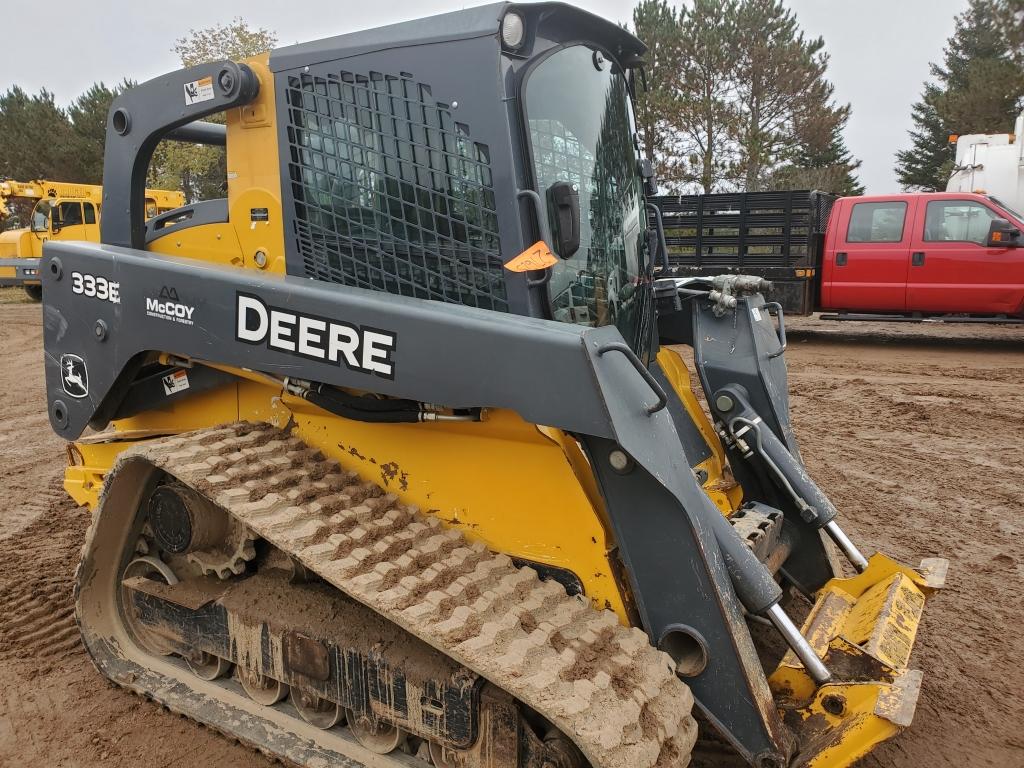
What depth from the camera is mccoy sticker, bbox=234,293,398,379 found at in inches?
90.8

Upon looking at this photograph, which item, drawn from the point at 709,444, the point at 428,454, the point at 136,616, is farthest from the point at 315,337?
the point at 709,444

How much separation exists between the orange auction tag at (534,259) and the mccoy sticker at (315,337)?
1.30ft

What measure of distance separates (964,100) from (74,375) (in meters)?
32.9

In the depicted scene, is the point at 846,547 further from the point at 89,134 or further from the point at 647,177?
the point at 89,134

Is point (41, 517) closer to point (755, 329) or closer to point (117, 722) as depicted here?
point (117, 722)

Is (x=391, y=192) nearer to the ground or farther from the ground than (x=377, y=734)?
farther from the ground

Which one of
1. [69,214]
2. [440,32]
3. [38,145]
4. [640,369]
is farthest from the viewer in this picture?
[38,145]

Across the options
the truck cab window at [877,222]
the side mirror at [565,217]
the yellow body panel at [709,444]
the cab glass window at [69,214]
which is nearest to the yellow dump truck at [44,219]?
the cab glass window at [69,214]

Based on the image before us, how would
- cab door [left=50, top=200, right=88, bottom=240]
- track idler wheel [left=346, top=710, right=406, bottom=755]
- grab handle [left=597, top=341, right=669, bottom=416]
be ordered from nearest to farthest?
grab handle [left=597, top=341, right=669, bottom=416], track idler wheel [left=346, top=710, right=406, bottom=755], cab door [left=50, top=200, right=88, bottom=240]

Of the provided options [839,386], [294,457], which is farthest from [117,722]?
[839,386]

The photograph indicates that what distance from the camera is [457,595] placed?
2.22 metres

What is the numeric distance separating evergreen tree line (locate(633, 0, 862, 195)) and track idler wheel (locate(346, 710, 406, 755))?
85.1ft

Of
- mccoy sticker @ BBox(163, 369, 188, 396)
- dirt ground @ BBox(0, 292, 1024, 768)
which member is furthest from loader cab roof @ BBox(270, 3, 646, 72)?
dirt ground @ BBox(0, 292, 1024, 768)

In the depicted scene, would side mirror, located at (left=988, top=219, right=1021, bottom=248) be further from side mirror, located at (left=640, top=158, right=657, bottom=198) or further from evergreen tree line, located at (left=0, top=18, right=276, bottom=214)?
evergreen tree line, located at (left=0, top=18, right=276, bottom=214)
